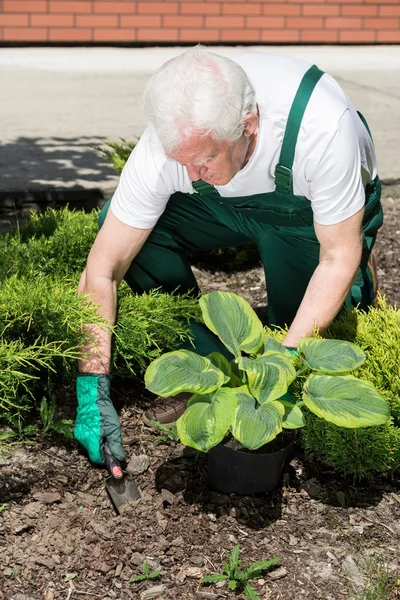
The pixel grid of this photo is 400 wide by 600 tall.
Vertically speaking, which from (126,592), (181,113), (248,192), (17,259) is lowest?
(126,592)

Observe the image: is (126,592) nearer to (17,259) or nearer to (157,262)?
(157,262)

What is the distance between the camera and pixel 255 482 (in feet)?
9.30

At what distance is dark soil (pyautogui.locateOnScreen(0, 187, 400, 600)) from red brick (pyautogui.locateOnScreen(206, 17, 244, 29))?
6367 millimetres

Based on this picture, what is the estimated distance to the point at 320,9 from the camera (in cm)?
893

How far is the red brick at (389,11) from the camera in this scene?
29.8ft

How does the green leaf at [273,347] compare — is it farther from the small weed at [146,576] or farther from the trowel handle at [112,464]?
the small weed at [146,576]

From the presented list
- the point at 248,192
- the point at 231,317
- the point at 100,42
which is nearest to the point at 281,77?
the point at 248,192

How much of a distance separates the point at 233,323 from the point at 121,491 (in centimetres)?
65

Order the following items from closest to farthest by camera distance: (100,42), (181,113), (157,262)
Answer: (181,113), (157,262), (100,42)

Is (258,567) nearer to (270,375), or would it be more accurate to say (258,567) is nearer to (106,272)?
(270,375)

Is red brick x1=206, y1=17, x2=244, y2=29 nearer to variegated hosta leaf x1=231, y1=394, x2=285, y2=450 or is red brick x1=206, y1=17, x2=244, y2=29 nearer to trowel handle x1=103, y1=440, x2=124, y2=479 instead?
trowel handle x1=103, y1=440, x2=124, y2=479

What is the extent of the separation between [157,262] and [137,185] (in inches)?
19.4

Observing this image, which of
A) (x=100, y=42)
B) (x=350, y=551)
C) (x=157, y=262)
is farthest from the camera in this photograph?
(x=100, y=42)

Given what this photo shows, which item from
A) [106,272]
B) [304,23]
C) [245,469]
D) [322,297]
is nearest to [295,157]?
[322,297]
